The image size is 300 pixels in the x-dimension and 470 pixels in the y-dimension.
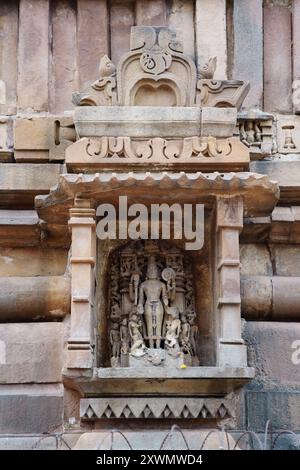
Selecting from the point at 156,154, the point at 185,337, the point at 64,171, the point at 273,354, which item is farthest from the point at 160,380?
the point at 64,171

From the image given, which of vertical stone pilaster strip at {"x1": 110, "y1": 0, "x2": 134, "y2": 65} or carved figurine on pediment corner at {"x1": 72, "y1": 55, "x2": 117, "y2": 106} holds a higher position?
vertical stone pilaster strip at {"x1": 110, "y1": 0, "x2": 134, "y2": 65}

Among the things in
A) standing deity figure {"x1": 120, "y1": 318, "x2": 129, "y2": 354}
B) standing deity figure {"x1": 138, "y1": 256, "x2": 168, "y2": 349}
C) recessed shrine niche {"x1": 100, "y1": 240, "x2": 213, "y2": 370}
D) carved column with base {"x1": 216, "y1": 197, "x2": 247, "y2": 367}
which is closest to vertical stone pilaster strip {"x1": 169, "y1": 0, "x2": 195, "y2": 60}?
carved column with base {"x1": 216, "y1": 197, "x2": 247, "y2": 367}

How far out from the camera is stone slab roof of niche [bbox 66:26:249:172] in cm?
862

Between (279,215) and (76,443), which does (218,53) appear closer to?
(279,215)

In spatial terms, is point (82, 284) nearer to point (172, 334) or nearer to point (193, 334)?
point (172, 334)

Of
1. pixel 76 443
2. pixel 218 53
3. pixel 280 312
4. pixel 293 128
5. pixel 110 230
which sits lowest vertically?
pixel 76 443

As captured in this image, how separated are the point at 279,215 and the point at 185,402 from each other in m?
1.80

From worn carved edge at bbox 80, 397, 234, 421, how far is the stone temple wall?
121 millimetres

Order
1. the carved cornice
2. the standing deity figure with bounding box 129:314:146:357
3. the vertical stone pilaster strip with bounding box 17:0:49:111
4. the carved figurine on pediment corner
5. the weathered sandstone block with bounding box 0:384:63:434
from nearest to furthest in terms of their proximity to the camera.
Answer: the standing deity figure with bounding box 129:314:146:357 → the weathered sandstone block with bounding box 0:384:63:434 → the carved cornice → the carved figurine on pediment corner → the vertical stone pilaster strip with bounding box 17:0:49:111

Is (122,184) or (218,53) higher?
(218,53)

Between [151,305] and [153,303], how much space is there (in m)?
0.02

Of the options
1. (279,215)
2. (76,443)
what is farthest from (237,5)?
(76,443)

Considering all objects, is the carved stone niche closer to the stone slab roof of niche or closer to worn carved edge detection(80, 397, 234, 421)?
worn carved edge detection(80, 397, 234, 421)

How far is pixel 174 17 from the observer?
31.2ft
